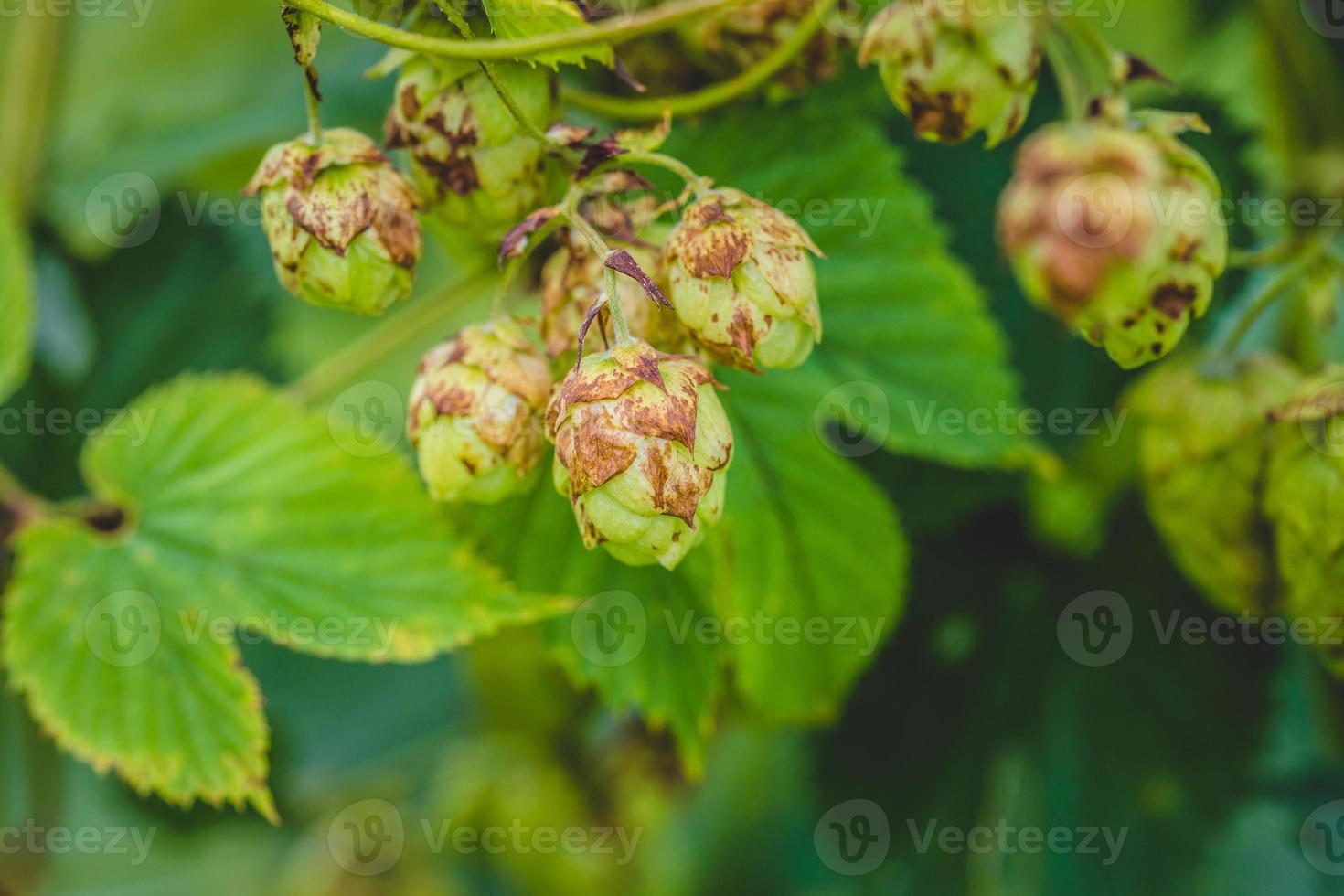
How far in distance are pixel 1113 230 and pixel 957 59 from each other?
0.62 feet

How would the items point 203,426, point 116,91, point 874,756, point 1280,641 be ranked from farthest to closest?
point 116,91 < point 874,756 < point 1280,641 < point 203,426

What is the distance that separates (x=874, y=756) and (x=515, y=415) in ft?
2.48

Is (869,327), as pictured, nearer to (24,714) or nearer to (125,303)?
(125,303)

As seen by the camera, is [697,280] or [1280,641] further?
[1280,641]

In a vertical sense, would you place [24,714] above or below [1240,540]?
below

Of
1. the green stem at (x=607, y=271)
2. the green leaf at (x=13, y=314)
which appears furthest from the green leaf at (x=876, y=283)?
the green leaf at (x=13, y=314)

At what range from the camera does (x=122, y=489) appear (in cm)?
95

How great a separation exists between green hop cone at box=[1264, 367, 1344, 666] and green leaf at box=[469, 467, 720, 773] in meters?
0.39

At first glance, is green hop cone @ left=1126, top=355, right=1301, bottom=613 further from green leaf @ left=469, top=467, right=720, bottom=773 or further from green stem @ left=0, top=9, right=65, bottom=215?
green stem @ left=0, top=9, right=65, bottom=215

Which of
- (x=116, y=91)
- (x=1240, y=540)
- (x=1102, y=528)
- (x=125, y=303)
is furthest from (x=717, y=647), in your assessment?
(x=116, y=91)

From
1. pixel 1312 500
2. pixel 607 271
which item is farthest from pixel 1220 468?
pixel 607 271

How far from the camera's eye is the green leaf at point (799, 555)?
34.7 inches

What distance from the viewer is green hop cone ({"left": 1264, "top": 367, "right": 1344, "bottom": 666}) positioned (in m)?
Answer: 0.69

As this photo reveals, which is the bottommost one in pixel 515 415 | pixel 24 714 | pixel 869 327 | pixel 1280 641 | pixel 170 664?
pixel 24 714
